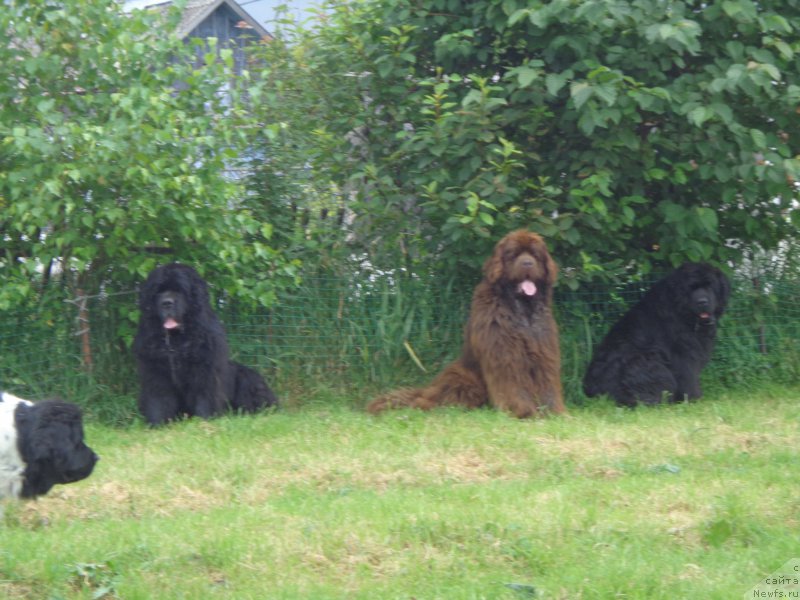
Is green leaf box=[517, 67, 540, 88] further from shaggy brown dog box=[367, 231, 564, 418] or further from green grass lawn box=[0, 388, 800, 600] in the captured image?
green grass lawn box=[0, 388, 800, 600]

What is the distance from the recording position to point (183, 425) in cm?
866

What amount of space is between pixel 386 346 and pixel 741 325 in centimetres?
362

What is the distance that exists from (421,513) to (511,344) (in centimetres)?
312

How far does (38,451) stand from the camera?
598 cm

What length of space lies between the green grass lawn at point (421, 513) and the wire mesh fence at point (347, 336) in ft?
4.54

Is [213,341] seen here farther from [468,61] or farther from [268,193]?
[468,61]

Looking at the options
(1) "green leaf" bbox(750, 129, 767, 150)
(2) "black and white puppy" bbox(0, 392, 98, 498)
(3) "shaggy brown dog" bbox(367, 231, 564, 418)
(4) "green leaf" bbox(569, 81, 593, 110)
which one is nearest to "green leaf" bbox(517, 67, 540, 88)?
(4) "green leaf" bbox(569, 81, 593, 110)

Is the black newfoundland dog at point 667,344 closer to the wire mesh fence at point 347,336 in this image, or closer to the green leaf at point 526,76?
the wire mesh fence at point 347,336

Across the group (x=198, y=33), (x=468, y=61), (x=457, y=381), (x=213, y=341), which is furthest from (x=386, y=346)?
(x=198, y=33)

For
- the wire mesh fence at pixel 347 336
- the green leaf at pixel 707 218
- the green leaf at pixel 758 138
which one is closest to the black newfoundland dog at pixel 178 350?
the wire mesh fence at pixel 347 336

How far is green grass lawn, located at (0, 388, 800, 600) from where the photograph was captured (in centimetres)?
519

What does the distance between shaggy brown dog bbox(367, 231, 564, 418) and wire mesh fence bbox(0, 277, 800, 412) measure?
0.98 m

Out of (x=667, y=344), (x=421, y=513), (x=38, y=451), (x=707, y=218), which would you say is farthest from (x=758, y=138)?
(x=38, y=451)

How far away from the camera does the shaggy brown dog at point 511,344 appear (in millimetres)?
8836
